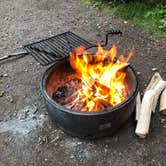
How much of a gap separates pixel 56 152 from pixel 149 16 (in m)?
2.61

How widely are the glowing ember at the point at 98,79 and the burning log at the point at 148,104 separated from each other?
21 cm

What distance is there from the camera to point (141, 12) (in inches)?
172

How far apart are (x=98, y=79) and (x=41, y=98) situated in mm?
710

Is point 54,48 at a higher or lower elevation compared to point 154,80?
higher

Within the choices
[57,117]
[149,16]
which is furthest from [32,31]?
[57,117]

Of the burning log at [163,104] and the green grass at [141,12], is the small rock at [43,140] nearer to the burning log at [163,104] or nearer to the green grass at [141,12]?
the burning log at [163,104]

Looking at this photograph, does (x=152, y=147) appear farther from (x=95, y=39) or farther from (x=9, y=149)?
(x=95, y=39)

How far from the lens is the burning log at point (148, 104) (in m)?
2.57

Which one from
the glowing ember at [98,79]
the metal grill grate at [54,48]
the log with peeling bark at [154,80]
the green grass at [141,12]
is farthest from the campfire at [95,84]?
the green grass at [141,12]

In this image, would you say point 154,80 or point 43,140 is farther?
point 154,80

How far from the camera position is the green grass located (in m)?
4.07

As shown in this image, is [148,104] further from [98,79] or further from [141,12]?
[141,12]

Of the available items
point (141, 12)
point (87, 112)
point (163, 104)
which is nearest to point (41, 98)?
point (87, 112)

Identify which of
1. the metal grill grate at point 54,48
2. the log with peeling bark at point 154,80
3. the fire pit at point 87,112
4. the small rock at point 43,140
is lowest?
the small rock at point 43,140
